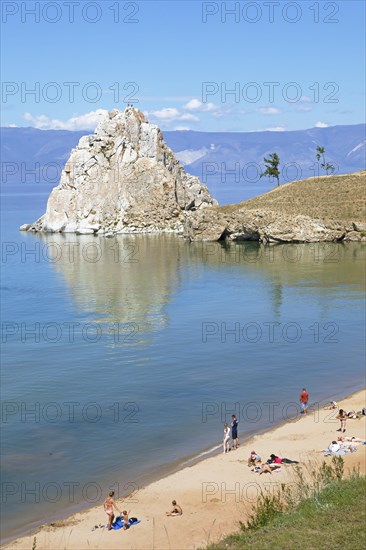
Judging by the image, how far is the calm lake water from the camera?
109 ft

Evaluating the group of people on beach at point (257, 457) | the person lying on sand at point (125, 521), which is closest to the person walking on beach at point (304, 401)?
the group of people on beach at point (257, 457)

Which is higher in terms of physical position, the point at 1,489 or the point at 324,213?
the point at 324,213

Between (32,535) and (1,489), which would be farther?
(1,489)

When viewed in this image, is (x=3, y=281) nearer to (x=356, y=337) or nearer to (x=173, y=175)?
(x=356, y=337)

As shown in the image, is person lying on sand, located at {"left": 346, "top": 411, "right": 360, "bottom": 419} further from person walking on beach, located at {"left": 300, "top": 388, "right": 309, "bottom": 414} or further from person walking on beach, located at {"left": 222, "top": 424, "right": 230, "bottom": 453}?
person walking on beach, located at {"left": 222, "top": 424, "right": 230, "bottom": 453}

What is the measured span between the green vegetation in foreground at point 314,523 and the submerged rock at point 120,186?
136m

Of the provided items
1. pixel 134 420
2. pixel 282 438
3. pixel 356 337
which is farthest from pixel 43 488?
pixel 356 337

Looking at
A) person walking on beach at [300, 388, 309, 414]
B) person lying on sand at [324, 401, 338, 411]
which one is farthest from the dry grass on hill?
person walking on beach at [300, 388, 309, 414]

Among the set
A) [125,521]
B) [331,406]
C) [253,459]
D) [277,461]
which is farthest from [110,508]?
[331,406]

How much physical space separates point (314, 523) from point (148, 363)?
3067 cm

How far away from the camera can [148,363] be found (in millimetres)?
49781

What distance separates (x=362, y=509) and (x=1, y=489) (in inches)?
647

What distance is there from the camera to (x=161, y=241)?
137500 mm

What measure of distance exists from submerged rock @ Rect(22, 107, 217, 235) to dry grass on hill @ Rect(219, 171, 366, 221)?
68.7ft
